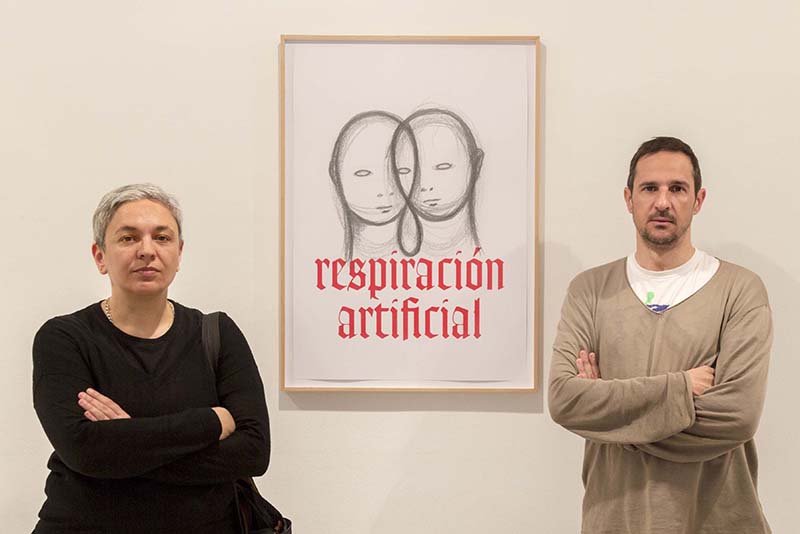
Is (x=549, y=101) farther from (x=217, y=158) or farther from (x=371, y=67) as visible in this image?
(x=217, y=158)

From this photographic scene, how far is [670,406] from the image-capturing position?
211cm

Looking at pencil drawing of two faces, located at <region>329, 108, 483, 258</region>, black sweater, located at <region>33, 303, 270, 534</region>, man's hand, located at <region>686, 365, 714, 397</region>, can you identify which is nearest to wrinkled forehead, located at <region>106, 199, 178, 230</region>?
black sweater, located at <region>33, 303, 270, 534</region>

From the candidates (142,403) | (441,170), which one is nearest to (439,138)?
(441,170)

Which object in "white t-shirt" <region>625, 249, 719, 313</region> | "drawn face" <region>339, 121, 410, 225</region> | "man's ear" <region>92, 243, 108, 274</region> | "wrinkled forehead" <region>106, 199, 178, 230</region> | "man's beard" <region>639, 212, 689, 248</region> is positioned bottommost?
"white t-shirt" <region>625, 249, 719, 313</region>

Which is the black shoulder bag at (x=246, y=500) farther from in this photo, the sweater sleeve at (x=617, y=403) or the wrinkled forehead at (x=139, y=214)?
the sweater sleeve at (x=617, y=403)

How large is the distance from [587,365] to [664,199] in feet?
1.46

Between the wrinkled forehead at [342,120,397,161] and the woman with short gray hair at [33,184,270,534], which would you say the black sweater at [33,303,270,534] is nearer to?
the woman with short gray hair at [33,184,270,534]

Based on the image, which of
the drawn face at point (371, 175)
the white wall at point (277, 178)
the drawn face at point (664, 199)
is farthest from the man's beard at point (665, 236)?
the drawn face at point (371, 175)

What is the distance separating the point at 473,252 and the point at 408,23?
699 mm

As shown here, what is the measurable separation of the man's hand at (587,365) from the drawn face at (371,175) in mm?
744

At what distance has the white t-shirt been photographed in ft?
7.44

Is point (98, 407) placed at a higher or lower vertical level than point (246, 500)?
higher

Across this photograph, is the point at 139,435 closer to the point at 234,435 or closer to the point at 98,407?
the point at 98,407

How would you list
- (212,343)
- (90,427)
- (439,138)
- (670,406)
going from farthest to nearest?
(439,138) < (212,343) < (670,406) < (90,427)
